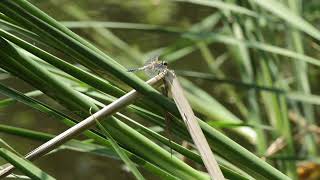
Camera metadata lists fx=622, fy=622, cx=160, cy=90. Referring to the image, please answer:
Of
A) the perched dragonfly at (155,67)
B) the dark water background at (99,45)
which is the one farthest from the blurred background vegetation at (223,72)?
the perched dragonfly at (155,67)

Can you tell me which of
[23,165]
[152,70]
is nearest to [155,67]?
[152,70]

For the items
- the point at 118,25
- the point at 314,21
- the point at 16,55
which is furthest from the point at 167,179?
the point at 314,21

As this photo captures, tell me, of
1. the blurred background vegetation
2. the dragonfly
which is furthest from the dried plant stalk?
the blurred background vegetation

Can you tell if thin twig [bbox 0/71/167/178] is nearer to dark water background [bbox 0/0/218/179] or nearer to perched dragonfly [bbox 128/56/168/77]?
perched dragonfly [bbox 128/56/168/77]

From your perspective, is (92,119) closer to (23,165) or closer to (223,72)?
(23,165)

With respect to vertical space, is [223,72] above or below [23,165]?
above

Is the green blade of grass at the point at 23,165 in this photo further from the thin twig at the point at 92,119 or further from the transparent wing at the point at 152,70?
the transparent wing at the point at 152,70

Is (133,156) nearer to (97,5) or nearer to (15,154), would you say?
(15,154)

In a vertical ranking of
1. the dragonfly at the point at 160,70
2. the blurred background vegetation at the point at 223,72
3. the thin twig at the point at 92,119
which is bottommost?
the thin twig at the point at 92,119
